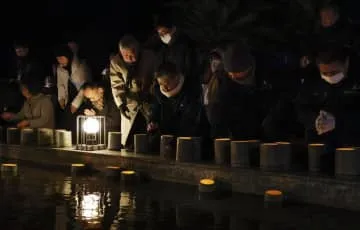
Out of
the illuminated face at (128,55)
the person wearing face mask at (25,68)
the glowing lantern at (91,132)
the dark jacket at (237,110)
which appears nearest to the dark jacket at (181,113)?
the dark jacket at (237,110)

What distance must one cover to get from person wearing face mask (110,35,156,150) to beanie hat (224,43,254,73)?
6.78 ft

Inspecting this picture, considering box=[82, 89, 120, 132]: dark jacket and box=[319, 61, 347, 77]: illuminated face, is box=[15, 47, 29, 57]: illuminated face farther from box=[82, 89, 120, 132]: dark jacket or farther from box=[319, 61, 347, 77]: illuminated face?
box=[319, 61, 347, 77]: illuminated face

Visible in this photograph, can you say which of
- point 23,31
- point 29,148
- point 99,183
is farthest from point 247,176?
point 23,31

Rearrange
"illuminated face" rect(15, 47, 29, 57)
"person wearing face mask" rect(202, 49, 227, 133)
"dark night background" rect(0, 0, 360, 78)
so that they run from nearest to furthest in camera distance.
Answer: "person wearing face mask" rect(202, 49, 227, 133) < "illuminated face" rect(15, 47, 29, 57) < "dark night background" rect(0, 0, 360, 78)

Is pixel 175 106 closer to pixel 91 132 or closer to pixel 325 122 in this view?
pixel 91 132

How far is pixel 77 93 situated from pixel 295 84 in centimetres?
562

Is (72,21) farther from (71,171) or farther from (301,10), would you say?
(71,171)

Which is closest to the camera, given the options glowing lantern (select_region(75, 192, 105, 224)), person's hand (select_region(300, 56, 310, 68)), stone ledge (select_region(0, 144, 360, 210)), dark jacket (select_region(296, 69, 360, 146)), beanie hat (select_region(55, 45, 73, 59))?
glowing lantern (select_region(75, 192, 105, 224))

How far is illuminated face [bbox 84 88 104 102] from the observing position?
44.4ft

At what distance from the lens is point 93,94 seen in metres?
13.6

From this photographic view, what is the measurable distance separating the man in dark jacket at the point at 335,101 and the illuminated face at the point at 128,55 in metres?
3.85

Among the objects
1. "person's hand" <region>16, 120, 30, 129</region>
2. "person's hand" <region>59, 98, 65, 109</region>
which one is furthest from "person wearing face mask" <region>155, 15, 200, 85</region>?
"person's hand" <region>16, 120, 30, 129</region>

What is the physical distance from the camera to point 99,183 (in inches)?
437

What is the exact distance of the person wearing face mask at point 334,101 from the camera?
32.1 feet
